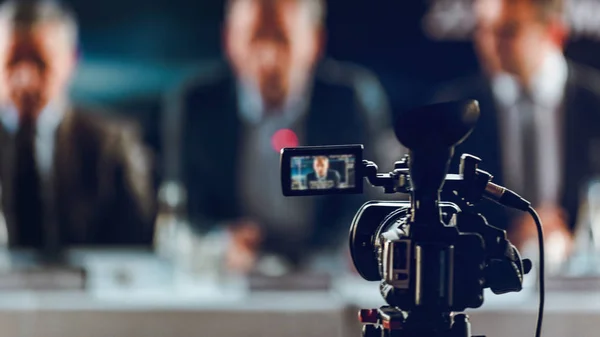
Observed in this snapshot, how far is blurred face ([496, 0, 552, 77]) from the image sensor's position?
308cm

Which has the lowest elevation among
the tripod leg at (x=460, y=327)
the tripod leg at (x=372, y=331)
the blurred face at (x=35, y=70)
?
the tripod leg at (x=372, y=331)

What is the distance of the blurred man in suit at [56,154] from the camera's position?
3.11 metres

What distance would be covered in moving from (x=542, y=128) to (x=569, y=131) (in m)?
0.12

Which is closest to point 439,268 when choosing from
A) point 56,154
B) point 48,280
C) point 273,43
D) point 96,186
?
point 48,280

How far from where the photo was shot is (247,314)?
2291 mm

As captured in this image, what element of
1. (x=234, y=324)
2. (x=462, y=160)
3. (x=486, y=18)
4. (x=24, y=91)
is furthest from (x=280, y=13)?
(x=462, y=160)

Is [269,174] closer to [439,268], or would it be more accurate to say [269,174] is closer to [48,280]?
[48,280]

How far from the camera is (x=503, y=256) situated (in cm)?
103

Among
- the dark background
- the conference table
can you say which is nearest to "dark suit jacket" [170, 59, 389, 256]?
the dark background

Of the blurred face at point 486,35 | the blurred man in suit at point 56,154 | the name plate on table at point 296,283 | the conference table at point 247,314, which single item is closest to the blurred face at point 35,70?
the blurred man in suit at point 56,154

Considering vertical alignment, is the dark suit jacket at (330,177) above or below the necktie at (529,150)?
below

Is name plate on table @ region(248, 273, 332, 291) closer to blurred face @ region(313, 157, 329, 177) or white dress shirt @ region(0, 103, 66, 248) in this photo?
white dress shirt @ region(0, 103, 66, 248)

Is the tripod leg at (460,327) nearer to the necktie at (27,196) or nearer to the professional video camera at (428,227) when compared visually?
the professional video camera at (428,227)

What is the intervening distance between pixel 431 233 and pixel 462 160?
13 centimetres
